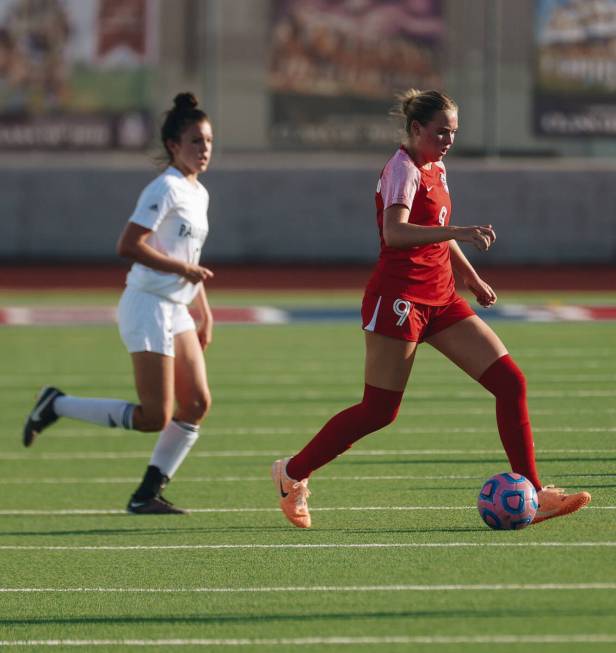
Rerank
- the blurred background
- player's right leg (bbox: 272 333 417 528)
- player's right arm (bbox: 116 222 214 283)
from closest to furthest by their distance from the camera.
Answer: player's right leg (bbox: 272 333 417 528) → player's right arm (bbox: 116 222 214 283) → the blurred background

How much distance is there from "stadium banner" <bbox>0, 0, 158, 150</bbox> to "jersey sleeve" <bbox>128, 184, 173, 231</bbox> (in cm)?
1829

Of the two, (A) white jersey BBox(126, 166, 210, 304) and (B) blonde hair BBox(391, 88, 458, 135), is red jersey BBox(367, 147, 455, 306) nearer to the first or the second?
(B) blonde hair BBox(391, 88, 458, 135)

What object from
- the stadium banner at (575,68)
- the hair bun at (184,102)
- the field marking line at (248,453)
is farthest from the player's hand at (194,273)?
the stadium banner at (575,68)

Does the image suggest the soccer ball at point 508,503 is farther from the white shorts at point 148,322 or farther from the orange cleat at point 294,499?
the white shorts at point 148,322

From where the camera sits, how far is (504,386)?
23.2 ft

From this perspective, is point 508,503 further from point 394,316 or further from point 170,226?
point 170,226

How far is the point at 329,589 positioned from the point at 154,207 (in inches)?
Result: 98.4

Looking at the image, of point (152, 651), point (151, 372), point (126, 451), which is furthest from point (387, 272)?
point (126, 451)

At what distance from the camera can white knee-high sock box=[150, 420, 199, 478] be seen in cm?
812

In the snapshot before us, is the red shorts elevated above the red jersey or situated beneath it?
situated beneath

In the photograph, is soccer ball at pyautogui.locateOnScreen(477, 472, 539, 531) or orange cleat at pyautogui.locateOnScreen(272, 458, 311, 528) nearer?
soccer ball at pyautogui.locateOnScreen(477, 472, 539, 531)

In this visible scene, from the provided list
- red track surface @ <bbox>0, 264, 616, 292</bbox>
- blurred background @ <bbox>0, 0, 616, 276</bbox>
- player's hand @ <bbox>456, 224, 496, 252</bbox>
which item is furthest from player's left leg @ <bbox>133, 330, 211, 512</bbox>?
blurred background @ <bbox>0, 0, 616, 276</bbox>

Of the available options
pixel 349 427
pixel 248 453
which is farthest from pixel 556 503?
pixel 248 453

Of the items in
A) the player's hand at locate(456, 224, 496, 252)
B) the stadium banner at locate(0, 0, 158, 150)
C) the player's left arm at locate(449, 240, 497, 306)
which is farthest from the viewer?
the stadium banner at locate(0, 0, 158, 150)
